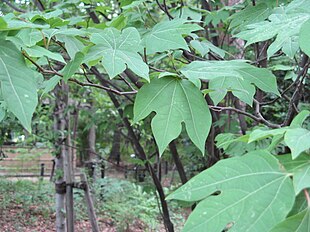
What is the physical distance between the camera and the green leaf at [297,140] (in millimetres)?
430

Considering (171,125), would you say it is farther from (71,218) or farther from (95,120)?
(71,218)

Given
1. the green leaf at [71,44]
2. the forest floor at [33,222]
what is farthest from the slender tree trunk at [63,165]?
the green leaf at [71,44]

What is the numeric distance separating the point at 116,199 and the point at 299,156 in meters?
4.55

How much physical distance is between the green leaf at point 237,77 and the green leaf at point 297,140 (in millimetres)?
258

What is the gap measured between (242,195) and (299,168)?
0.08 metres

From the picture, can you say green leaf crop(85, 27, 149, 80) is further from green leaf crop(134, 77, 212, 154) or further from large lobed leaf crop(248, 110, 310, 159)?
large lobed leaf crop(248, 110, 310, 159)

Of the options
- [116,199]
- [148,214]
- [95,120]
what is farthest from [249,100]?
[116,199]

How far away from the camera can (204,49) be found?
47.4 inches

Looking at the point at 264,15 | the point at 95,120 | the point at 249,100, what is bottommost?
the point at 95,120

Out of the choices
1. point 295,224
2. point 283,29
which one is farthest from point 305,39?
point 295,224

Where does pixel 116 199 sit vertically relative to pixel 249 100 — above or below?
below

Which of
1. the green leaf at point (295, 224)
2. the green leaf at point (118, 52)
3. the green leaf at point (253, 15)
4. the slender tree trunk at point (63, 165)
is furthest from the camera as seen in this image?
the slender tree trunk at point (63, 165)

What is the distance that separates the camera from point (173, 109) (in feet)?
2.15

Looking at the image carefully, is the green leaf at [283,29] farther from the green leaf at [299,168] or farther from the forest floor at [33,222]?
the forest floor at [33,222]
